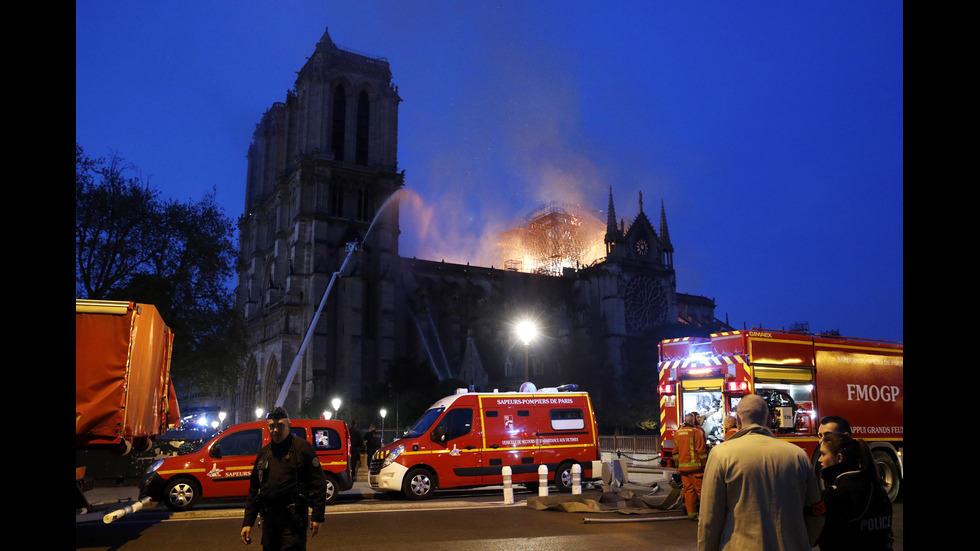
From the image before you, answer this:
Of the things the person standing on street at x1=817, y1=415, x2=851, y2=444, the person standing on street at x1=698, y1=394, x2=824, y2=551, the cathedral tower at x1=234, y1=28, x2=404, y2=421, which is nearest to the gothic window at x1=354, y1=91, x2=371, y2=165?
the cathedral tower at x1=234, y1=28, x2=404, y2=421

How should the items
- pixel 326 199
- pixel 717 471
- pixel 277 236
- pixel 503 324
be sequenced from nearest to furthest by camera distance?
pixel 717 471 < pixel 326 199 < pixel 277 236 < pixel 503 324

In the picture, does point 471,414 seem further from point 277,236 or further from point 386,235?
point 277,236

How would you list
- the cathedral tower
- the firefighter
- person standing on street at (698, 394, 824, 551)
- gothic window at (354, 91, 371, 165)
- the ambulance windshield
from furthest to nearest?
1. gothic window at (354, 91, 371, 165)
2. the cathedral tower
3. the ambulance windshield
4. the firefighter
5. person standing on street at (698, 394, 824, 551)

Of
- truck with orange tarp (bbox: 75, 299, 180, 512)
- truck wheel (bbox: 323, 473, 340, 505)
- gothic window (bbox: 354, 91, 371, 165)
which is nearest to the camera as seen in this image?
truck with orange tarp (bbox: 75, 299, 180, 512)

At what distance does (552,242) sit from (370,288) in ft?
107

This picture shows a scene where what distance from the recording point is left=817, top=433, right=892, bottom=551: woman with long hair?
4.70m

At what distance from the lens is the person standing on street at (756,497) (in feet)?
13.4

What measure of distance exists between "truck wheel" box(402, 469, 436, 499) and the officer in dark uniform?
883 cm

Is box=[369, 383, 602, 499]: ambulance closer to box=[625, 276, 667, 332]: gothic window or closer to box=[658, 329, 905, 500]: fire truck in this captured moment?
box=[658, 329, 905, 500]: fire truck

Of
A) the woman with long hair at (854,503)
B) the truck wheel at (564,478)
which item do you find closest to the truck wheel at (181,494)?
the truck wheel at (564,478)

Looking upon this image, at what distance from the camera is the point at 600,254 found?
89.8m

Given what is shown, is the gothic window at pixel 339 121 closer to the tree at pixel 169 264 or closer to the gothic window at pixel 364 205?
the gothic window at pixel 364 205
